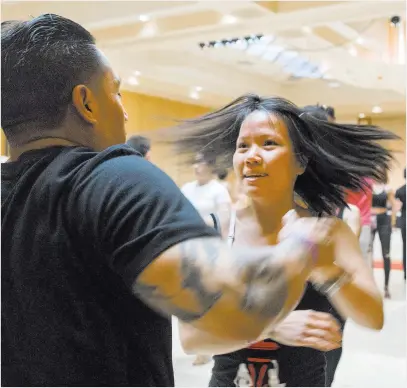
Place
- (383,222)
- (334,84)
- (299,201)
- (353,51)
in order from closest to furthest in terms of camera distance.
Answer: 1. (299,201)
2. (383,222)
3. (353,51)
4. (334,84)

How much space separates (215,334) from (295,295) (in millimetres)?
94

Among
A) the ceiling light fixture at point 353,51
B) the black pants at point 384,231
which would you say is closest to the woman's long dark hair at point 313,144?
the black pants at point 384,231

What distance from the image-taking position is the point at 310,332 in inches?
42.6

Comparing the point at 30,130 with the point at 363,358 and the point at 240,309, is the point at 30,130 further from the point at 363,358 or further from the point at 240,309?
the point at 363,358

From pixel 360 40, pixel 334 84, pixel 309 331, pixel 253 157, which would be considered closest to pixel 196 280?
pixel 309 331

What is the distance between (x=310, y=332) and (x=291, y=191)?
0.37m

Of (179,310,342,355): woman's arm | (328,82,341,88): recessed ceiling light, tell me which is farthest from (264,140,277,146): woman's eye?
(328,82,341,88): recessed ceiling light

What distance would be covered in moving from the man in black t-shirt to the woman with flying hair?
1.48 feet

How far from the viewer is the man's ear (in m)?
0.70

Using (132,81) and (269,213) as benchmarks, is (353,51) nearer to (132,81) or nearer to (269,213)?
(132,81)

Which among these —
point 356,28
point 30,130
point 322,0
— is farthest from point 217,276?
point 356,28

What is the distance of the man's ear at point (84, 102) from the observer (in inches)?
27.5

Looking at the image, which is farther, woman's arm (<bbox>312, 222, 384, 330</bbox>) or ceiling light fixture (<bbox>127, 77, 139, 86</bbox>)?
ceiling light fixture (<bbox>127, 77, 139, 86</bbox>)

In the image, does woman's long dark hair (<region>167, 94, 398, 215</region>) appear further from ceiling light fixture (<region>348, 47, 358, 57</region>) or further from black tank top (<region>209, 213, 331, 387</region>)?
ceiling light fixture (<region>348, 47, 358, 57</region>)
